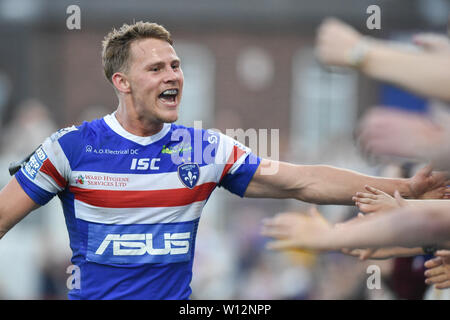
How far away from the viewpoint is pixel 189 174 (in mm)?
4566

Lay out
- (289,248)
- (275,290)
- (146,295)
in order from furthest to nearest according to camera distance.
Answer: (275,290)
(146,295)
(289,248)

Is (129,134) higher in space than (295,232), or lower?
higher

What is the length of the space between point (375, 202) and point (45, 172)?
6.65 feet

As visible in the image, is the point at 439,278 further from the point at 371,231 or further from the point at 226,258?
the point at 226,258

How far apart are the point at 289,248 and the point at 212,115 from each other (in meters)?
16.5

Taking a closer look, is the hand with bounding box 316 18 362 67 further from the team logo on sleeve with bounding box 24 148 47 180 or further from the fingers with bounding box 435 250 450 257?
the team logo on sleeve with bounding box 24 148 47 180

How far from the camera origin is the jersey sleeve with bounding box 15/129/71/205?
14.4 feet

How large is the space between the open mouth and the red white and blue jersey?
0.93 feet

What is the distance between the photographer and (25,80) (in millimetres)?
19828

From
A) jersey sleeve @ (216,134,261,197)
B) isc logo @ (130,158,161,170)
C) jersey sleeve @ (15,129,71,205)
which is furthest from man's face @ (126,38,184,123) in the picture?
jersey sleeve @ (15,129,71,205)

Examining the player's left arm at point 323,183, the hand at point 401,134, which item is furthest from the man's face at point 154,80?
the hand at point 401,134

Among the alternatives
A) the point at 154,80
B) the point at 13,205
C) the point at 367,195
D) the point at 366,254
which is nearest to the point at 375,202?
the point at 367,195
